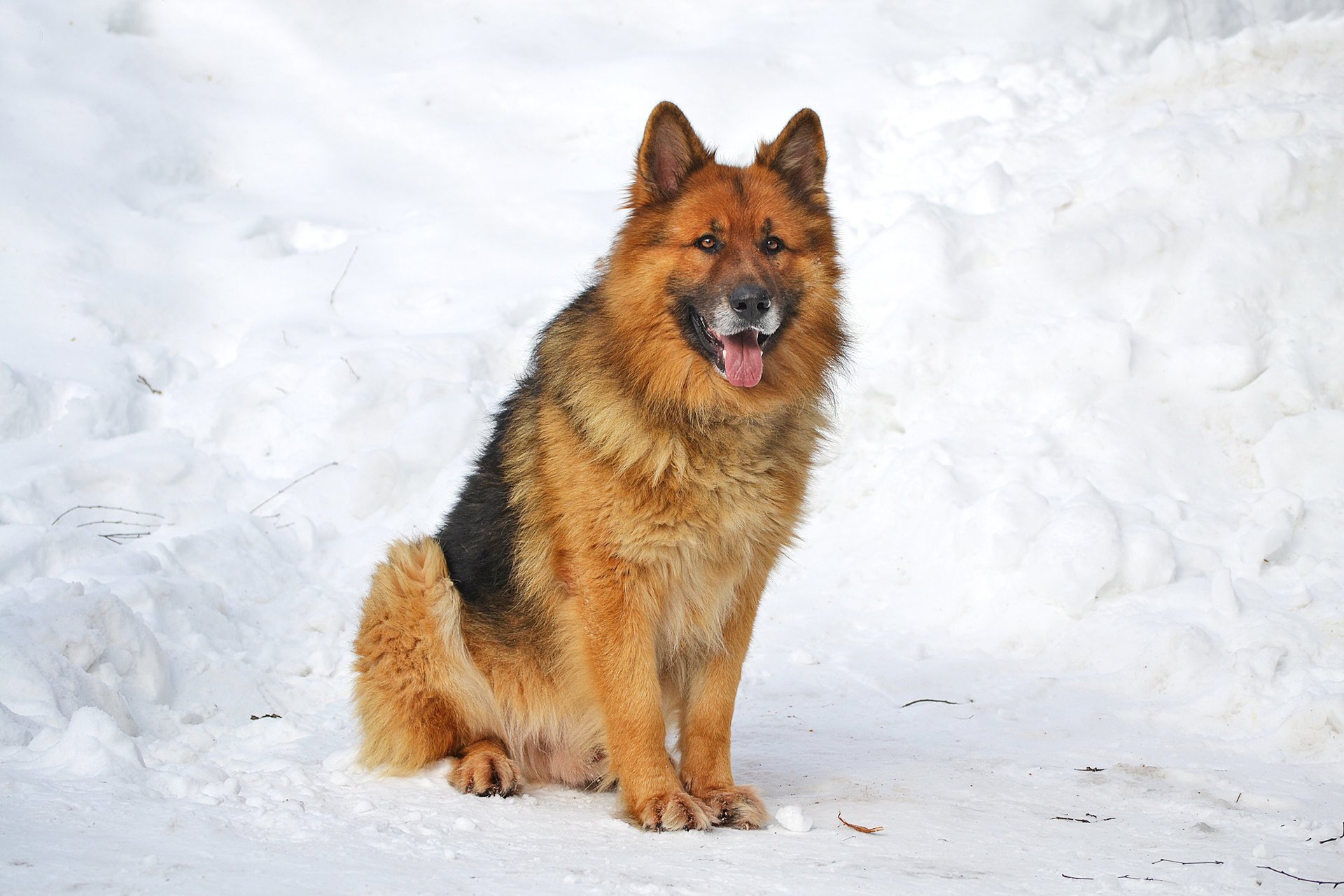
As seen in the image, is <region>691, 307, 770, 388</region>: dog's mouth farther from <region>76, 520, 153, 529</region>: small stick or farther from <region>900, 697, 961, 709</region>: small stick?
<region>76, 520, 153, 529</region>: small stick

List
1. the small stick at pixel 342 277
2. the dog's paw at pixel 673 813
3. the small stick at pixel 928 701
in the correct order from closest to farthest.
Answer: the dog's paw at pixel 673 813, the small stick at pixel 928 701, the small stick at pixel 342 277

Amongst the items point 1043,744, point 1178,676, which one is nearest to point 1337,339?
point 1178,676

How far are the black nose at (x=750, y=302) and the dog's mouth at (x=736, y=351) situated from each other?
0.05m

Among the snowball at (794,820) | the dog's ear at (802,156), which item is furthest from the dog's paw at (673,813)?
the dog's ear at (802,156)

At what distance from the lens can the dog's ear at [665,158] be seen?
4148 mm

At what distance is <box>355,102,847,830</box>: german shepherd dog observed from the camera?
3869 millimetres

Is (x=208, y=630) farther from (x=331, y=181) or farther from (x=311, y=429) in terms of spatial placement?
(x=331, y=181)

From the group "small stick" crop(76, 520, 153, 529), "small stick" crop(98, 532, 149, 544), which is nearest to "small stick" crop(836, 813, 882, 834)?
"small stick" crop(98, 532, 149, 544)

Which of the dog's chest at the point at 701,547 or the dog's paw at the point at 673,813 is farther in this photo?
the dog's chest at the point at 701,547

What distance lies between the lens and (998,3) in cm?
1191

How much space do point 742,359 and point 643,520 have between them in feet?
2.22

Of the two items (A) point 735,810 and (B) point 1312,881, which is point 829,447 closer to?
(A) point 735,810

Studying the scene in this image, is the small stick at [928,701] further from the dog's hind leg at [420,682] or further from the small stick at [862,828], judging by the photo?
the dog's hind leg at [420,682]

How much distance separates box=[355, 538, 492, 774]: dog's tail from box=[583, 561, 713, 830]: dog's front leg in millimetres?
682
